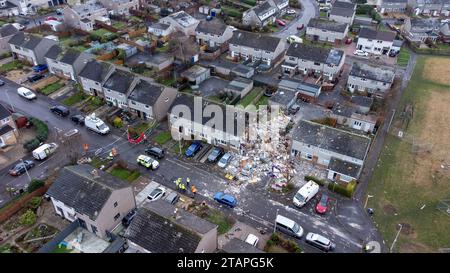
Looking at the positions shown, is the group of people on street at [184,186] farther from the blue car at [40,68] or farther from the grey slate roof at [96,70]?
the blue car at [40,68]

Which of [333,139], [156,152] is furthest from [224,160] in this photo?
[333,139]

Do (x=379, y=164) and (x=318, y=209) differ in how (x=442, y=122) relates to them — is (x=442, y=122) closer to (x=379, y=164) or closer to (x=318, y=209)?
(x=379, y=164)

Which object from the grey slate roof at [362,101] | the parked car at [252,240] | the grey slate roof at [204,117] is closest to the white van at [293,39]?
the grey slate roof at [362,101]

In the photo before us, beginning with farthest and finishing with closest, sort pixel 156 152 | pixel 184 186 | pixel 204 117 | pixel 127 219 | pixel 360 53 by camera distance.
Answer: pixel 360 53 → pixel 204 117 → pixel 156 152 → pixel 184 186 → pixel 127 219

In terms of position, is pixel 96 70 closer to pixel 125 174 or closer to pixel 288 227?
pixel 125 174

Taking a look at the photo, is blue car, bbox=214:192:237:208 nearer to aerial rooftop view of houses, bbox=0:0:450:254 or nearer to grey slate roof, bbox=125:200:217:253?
aerial rooftop view of houses, bbox=0:0:450:254

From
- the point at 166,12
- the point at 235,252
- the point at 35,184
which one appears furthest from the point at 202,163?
the point at 166,12

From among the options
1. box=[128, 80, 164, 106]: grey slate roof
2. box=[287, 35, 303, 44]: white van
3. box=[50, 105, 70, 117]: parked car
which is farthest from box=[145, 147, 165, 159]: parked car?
box=[287, 35, 303, 44]: white van
